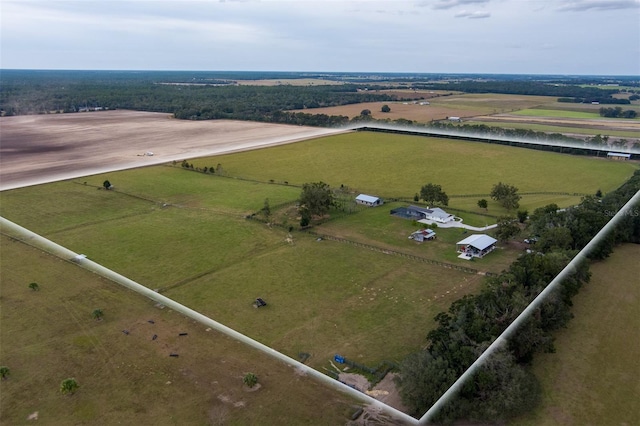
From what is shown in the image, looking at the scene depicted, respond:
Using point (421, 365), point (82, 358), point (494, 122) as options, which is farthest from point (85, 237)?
point (494, 122)

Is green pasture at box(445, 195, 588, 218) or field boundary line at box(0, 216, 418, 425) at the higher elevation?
green pasture at box(445, 195, 588, 218)

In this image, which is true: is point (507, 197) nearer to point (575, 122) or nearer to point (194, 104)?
point (575, 122)

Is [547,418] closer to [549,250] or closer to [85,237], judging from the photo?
[549,250]

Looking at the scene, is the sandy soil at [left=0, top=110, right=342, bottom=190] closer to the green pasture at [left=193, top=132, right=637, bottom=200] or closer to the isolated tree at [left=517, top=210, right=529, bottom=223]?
the green pasture at [left=193, top=132, right=637, bottom=200]

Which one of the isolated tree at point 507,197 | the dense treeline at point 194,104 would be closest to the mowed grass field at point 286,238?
the isolated tree at point 507,197

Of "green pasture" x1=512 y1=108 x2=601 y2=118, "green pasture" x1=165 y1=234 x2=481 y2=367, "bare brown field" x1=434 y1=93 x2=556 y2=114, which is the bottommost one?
"green pasture" x1=165 y1=234 x2=481 y2=367

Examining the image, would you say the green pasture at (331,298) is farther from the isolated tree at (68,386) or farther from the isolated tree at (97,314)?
the isolated tree at (68,386)

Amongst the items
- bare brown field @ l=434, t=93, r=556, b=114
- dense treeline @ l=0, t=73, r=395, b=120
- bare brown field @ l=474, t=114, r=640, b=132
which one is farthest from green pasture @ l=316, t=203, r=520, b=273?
bare brown field @ l=434, t=93, r=556, b=114
